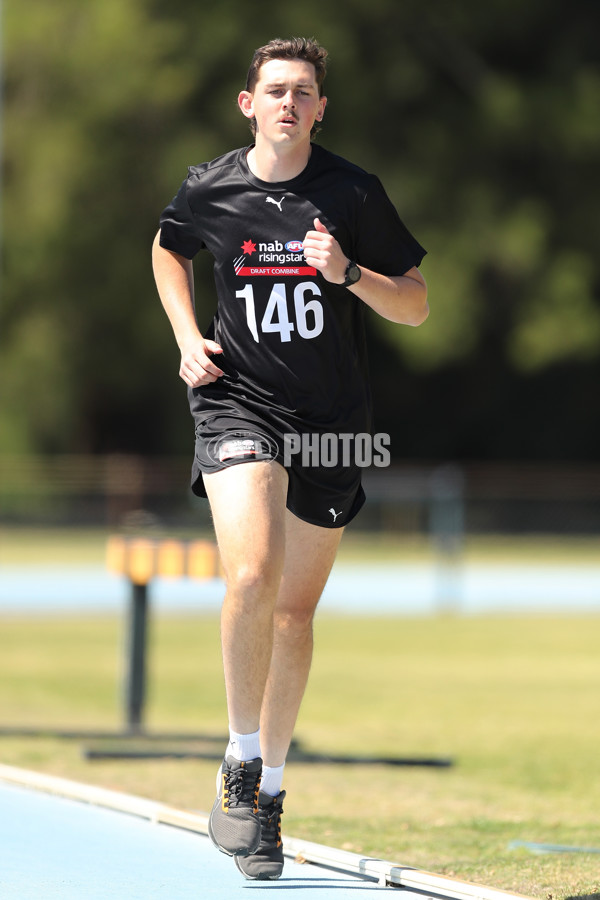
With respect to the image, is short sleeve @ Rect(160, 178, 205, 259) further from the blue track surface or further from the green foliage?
the green foliage

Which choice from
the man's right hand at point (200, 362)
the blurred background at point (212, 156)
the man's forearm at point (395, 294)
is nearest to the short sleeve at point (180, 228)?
the man's right hand at point (200, 362)

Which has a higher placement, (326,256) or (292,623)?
(326,256)

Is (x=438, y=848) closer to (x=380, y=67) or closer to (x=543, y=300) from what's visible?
(x=543, y=300)

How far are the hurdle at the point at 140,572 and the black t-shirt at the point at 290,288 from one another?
12.0 ft

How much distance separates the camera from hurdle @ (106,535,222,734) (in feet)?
26.3

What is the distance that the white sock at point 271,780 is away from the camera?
172 inches

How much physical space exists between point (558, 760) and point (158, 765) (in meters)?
2.05

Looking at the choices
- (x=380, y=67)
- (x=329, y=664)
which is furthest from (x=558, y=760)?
(x=380, y=67)

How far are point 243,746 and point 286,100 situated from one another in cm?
186

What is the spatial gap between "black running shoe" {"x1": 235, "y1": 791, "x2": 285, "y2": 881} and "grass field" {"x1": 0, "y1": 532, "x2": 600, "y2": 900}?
0.69m

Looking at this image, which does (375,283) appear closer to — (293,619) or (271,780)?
(293,619)

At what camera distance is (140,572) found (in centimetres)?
834

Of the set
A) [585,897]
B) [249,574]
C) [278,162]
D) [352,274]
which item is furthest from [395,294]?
[585,897]

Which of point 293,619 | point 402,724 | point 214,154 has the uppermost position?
point 214,154
